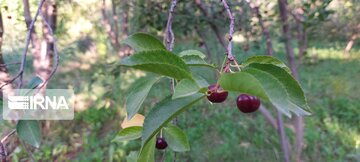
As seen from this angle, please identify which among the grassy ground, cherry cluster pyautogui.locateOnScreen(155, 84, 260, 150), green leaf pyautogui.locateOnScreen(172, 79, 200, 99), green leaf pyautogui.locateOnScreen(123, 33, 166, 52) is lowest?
the grassy ground

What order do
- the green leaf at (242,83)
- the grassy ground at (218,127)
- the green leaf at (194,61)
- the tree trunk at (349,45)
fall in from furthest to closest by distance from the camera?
the tree trunk at (349,45)
the grassy ground at (218,127)
the green leaf at (194,61)
the green leaf at (242,83)

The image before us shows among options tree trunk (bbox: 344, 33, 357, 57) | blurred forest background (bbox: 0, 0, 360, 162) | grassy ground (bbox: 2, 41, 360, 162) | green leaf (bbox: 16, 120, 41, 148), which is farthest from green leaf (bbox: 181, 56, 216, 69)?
tree trunk (bbox: 344, 33, 357, 57)

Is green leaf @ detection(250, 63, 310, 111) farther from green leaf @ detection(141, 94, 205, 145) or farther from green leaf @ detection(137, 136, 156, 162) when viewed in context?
green leaf @ detection(137, 136, 156, 162)

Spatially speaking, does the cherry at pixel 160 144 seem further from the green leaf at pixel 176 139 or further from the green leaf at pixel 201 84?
the green leaf at pixel 201 84

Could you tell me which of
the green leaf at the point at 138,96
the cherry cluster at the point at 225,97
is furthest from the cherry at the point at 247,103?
the green leaf at the point at 138,96

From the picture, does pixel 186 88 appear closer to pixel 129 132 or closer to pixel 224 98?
pixel 224 98

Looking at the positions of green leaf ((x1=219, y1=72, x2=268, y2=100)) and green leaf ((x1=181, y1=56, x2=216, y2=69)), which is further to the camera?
green leaf ((x1=181, y1=56, x2=216, y2=69))

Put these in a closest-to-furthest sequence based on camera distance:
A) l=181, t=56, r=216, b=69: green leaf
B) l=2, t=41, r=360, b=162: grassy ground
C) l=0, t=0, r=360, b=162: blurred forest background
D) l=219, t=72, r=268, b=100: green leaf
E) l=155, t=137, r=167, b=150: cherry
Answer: l=219, t=72, r=268, b=100: green leaf < l=181, t=56, r=216, b=69: green leaf < l=155, t=137, r=167, b=150: cherry < l=0, t=0, r=360, b=162: blurred forest background < l=2, t=41, r=360, b=162: grassy ground
